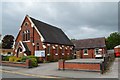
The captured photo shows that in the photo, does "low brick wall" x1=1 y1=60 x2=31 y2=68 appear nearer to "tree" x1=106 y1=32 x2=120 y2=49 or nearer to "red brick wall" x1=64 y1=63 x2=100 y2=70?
"red brick wall" x1=64 y1=63 x2=100 y2=70

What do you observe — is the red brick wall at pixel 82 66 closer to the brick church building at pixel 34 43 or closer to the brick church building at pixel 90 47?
the brick church building at pixel 34 43

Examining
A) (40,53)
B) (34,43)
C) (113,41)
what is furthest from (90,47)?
(113,41)

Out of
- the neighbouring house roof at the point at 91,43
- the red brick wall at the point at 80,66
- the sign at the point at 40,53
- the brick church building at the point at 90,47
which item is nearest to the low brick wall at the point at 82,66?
the red brick wall at the point at 80,66

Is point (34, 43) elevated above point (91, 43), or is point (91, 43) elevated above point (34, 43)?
point (91, 43)

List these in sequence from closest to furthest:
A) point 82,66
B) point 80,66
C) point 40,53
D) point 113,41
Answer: point 82,66, point 80,66, point 40,53, point 113,41

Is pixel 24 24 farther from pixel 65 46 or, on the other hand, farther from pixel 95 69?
pixel 95 69

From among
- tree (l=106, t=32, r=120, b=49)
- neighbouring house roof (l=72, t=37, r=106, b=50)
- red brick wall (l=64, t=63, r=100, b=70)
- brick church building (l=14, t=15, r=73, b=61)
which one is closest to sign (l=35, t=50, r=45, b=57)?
brick church building (l=14, t=15, r=73, b=61)

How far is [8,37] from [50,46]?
154ft

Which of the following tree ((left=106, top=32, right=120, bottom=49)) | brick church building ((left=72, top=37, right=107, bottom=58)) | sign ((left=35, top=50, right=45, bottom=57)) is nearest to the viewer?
sign ((left=35, top=50, right=45, bottom=57))

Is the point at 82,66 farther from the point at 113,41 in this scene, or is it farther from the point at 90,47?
the point at 113,41

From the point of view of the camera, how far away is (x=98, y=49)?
4553 centimetres

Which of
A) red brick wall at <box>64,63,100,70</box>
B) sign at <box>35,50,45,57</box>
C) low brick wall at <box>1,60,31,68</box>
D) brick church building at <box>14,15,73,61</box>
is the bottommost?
low brick wall at <box>1,60,31,68</box>

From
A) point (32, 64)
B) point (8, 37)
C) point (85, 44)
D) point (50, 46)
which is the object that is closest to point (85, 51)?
Result: point (85, 44)

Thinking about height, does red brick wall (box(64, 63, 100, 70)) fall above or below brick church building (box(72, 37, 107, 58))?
below
